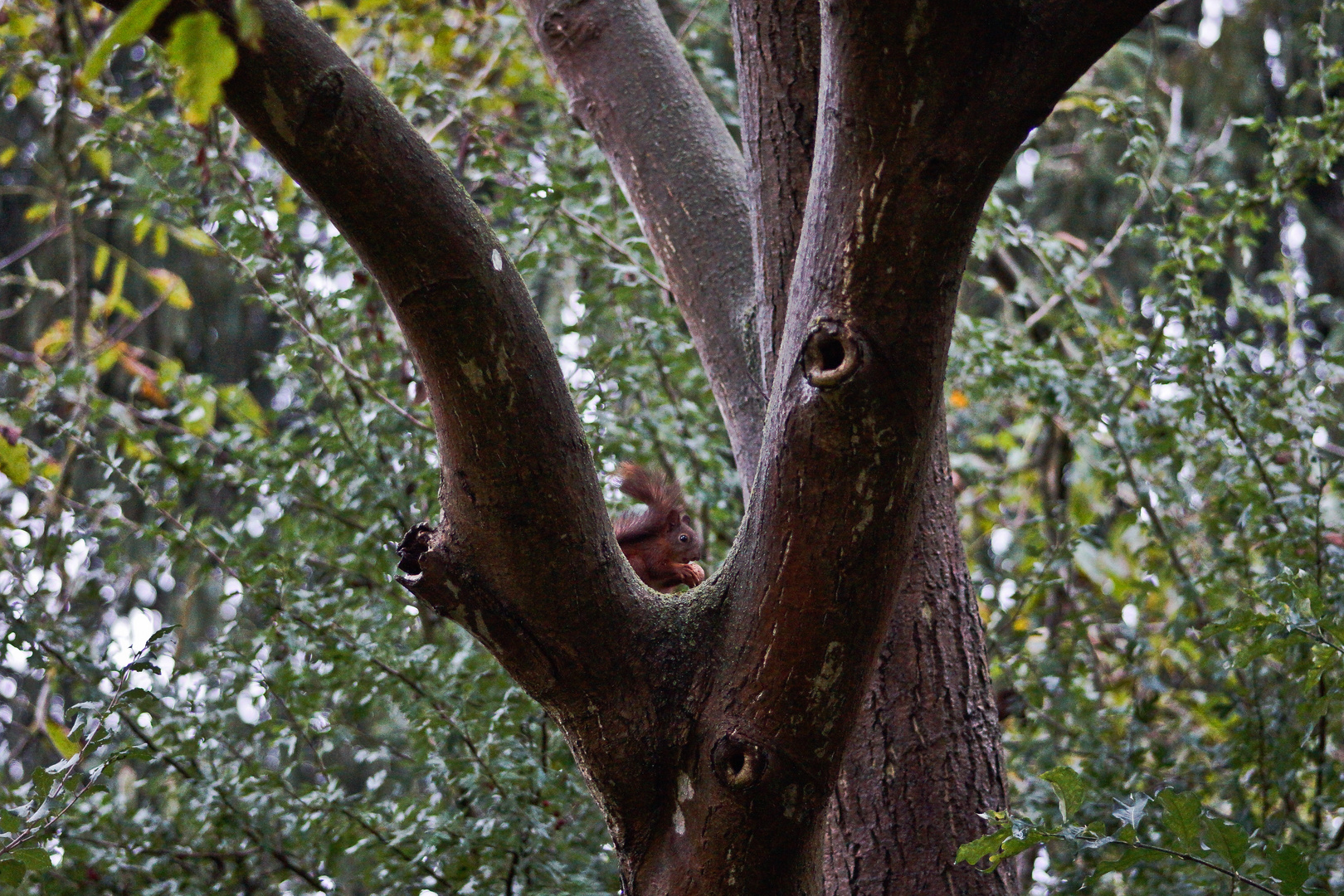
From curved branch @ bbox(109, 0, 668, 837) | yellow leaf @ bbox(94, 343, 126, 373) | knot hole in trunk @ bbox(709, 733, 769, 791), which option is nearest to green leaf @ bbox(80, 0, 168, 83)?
curved branch @ bbox(109, 0, 668, 837)

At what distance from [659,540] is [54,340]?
86.5 inches

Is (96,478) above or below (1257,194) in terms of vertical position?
above

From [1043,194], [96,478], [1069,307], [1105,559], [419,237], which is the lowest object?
[419,237]

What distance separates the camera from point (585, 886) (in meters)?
1.86

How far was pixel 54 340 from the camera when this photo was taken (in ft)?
11.1

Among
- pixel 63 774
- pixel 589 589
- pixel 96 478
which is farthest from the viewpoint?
pixel 96 478

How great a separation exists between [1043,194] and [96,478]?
14.2 feet

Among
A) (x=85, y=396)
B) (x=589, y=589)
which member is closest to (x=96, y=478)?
(x=85, y=396)

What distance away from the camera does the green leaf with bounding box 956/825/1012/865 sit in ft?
Result: 3.95

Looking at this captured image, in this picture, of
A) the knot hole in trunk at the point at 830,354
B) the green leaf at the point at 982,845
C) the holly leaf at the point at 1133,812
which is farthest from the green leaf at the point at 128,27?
the holly leaf at the point at 1133,812

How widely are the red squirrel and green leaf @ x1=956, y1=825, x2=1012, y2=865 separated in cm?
101

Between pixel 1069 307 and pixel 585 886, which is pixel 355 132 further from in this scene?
pixel 1069 307

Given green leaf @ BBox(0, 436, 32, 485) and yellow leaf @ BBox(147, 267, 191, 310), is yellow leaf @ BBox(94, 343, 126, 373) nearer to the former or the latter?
yellow leaf @ BBox(147, 267, 191, 310)

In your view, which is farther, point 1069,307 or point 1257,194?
point 1069,307
